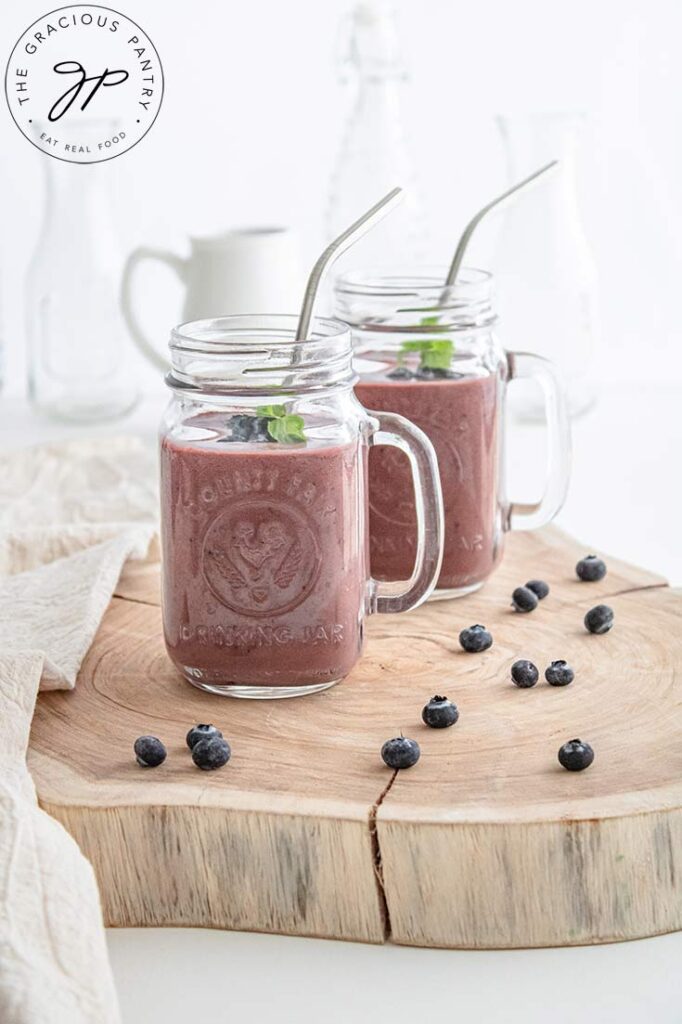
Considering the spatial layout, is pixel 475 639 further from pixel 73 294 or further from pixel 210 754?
pixel 73 294

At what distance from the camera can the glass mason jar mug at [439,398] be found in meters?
1.61

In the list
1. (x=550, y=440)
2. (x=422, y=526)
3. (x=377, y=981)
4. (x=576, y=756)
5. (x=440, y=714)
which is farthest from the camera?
(x=550, y=440)

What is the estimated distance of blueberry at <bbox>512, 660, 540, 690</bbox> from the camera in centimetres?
144

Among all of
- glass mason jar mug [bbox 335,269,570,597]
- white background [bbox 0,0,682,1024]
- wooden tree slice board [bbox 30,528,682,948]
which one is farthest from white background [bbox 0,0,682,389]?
wooden tree slice board [bbox 30,528,682,948]

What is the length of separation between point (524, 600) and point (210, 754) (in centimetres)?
52

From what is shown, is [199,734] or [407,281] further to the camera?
[407,281]

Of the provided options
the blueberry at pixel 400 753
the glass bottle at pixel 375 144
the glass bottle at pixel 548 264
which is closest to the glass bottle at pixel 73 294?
the glass bottle at pixel 375 144

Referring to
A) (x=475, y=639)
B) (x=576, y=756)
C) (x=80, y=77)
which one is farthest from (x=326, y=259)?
(x=80, y=77)

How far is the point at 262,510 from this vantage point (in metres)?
1.35

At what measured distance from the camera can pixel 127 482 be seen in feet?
7.13

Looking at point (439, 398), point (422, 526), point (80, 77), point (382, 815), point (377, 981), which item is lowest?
point (377, 981)

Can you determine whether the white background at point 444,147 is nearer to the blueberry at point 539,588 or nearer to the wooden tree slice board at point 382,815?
the blueberry at point 539,588

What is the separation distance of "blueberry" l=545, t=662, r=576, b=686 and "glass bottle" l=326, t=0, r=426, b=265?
1246mm

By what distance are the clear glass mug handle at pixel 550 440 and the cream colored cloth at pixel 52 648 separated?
479mm
